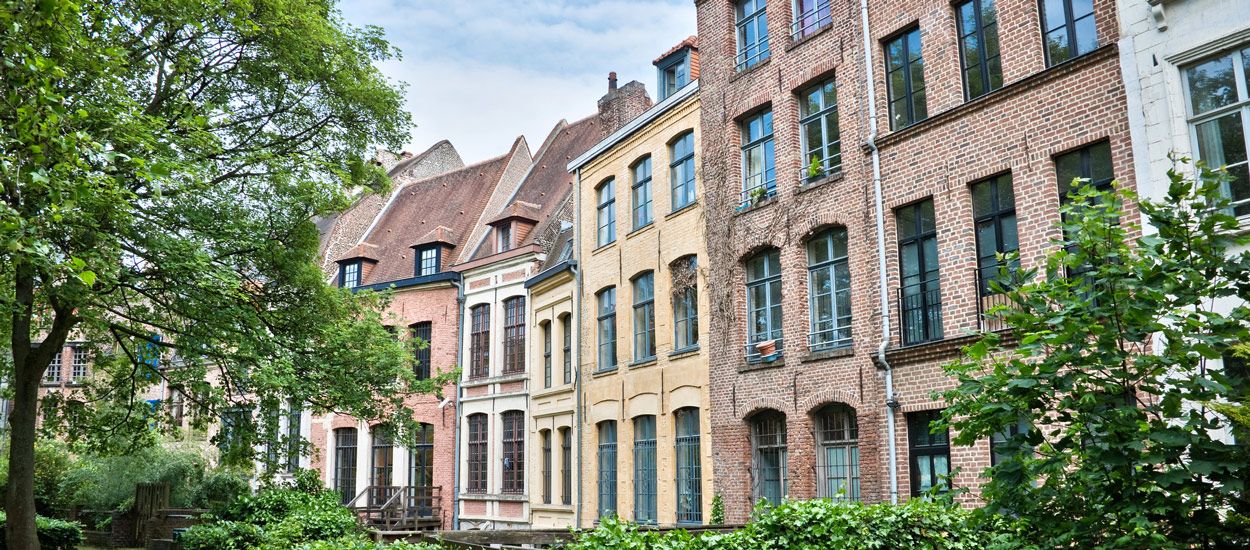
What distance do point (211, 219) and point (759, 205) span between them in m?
8.72

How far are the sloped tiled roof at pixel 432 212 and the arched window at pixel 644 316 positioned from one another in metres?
10.8

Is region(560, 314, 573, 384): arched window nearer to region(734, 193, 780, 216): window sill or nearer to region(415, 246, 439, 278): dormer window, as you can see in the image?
region(415, 246, 439, 278): dormer window

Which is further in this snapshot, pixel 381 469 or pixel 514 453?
pixel 381 469

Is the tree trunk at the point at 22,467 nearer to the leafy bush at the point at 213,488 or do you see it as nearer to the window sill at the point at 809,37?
the leafy bush at the point at 213,488

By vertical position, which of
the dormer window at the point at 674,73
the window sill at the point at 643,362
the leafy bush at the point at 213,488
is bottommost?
the leafy bush at the point at 213,488

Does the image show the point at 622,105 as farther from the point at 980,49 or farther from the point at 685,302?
the point at 980,49

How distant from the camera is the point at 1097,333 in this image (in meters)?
5.38

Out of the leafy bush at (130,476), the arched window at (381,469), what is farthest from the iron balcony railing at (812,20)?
the leafy bush at (130,476)

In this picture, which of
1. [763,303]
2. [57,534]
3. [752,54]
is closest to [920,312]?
[763,303]

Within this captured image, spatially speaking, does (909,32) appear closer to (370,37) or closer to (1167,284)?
(370,37)

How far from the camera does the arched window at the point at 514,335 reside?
27484 millimetres

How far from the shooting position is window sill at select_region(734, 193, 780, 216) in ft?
57.7

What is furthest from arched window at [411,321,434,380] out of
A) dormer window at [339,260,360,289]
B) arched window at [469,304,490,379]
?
dormer window at [339,260,360,289]

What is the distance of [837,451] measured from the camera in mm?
16047
